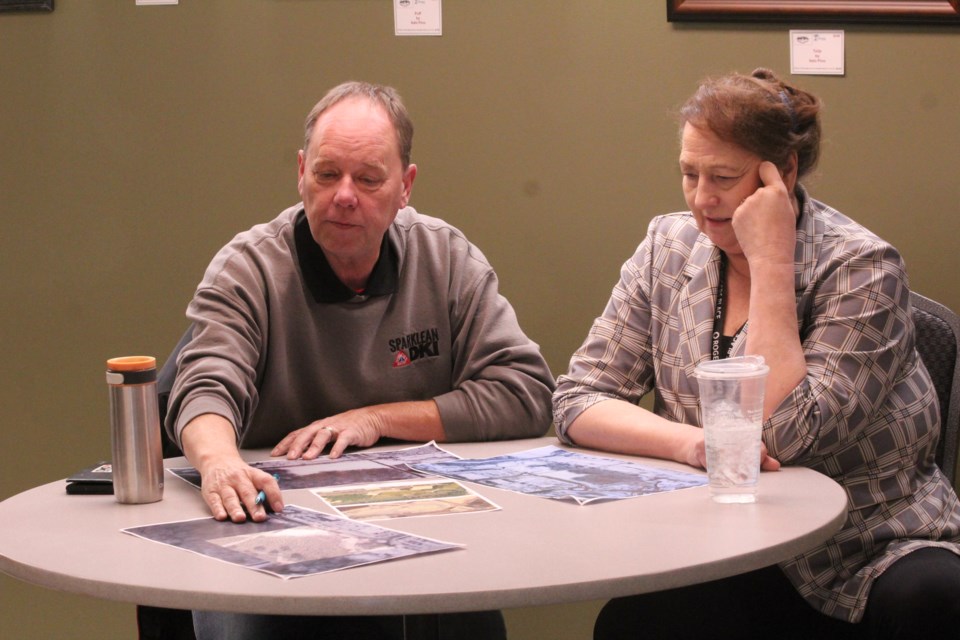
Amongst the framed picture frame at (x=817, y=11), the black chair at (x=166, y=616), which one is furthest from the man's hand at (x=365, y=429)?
the framed picture frame at (x=817, y=11)

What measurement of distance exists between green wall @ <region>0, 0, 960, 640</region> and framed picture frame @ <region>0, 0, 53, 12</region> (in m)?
0.03

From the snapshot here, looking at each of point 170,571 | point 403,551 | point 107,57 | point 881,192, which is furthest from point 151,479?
point 881,192

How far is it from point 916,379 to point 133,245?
1.94 meters

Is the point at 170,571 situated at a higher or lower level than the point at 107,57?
lower

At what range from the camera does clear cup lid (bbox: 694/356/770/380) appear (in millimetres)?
1381

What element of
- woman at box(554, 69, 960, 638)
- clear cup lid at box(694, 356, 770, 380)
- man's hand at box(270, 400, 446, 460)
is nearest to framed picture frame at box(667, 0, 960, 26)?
woman at box(554, 69, 960, 638)

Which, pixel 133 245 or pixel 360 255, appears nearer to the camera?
pixel 360 255

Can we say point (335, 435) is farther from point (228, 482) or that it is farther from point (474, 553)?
point (474, 553)

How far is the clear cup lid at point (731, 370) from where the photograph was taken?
138cm

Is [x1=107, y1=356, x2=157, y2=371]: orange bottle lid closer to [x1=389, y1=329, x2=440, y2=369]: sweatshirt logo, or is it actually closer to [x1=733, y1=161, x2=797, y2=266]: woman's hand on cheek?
[x1=389, y1=329, x2=440, y2=369]: sweatshirt logo

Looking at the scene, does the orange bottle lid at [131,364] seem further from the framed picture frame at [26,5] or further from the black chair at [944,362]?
the framed picture frame at [26,5]

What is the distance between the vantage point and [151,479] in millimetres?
1417

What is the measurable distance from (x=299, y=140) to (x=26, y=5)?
0.77 metres

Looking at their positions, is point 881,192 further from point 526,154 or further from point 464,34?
point 464,34
